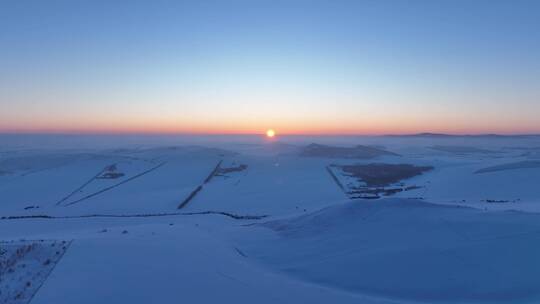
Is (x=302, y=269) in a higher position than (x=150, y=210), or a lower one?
higher

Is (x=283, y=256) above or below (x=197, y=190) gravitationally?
above

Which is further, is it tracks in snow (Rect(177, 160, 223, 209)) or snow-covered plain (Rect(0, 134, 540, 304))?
tracks in snow (Rect(177, 160, 223, 209))

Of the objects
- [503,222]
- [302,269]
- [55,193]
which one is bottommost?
[55,193]

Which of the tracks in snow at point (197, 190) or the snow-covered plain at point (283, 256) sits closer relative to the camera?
the snow-covered plain at point (283, 256)

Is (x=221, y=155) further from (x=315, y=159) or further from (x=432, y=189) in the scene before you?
(x=432, y=189)

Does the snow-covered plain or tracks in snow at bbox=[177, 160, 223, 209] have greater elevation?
the snow-covered plain

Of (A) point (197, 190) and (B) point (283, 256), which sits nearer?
(B) point (283, 256)

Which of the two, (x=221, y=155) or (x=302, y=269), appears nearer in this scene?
(x=302, y=269)

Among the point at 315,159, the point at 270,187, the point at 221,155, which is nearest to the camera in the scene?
the point at 270,187

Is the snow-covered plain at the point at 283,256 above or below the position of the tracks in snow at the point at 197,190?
above

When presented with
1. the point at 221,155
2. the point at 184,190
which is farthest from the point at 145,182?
the point at 221,155

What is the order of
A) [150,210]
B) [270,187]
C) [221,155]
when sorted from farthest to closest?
[221,155] < [270,187] < [150,210]
